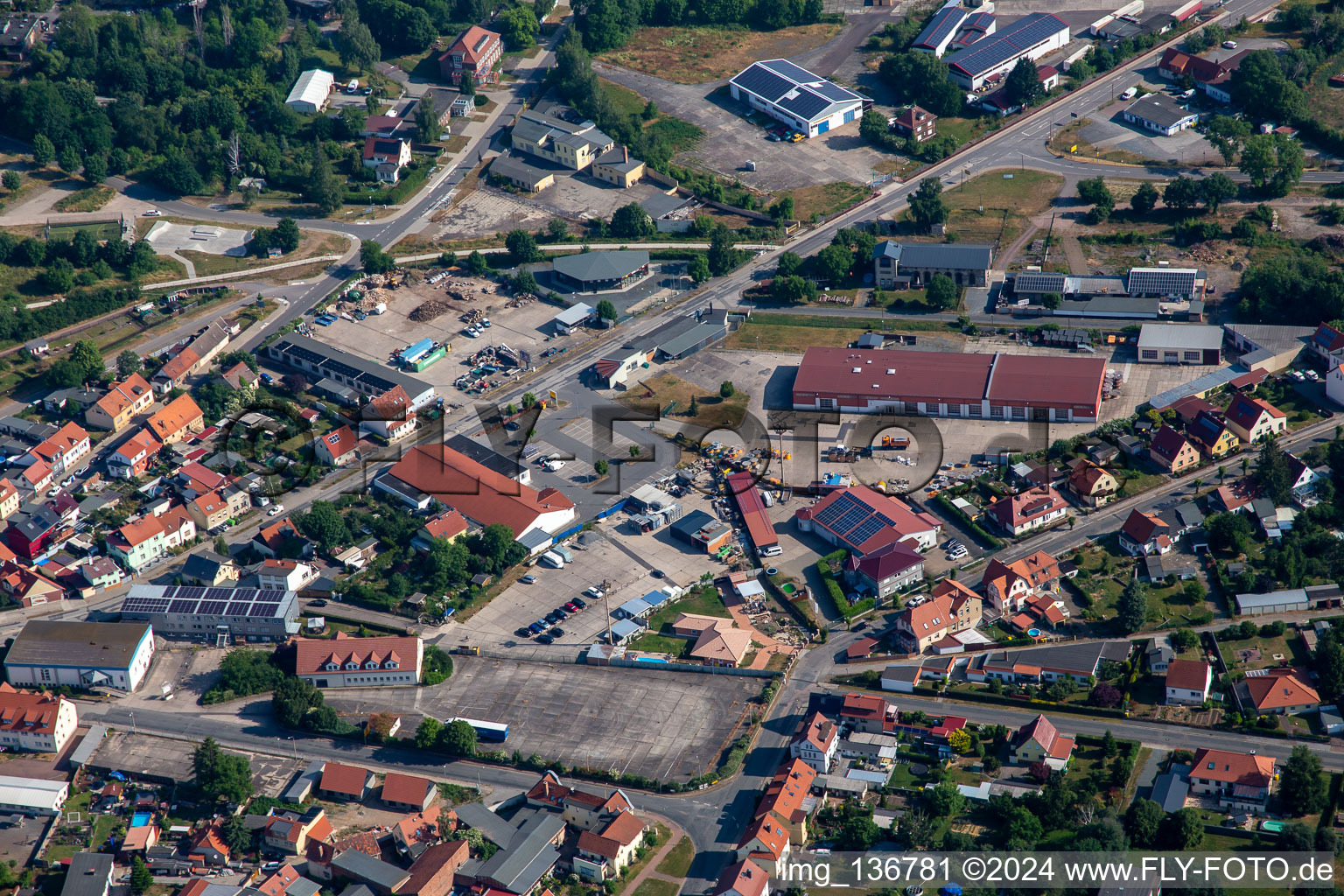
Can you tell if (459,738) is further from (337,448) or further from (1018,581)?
(1018,581)

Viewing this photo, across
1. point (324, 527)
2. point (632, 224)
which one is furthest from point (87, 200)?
point (324, 527)

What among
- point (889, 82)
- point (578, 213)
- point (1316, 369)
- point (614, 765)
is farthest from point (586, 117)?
point (614, 765)

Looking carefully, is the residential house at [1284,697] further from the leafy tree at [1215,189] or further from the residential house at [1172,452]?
the leafy tree at [1215,189]

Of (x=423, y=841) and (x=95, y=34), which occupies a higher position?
(x=95, y=34)

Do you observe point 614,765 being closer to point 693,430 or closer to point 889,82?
point 693,430

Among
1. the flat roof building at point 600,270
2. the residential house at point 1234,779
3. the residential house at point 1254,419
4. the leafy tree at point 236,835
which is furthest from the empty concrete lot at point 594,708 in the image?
the flat roof building at point 600,270

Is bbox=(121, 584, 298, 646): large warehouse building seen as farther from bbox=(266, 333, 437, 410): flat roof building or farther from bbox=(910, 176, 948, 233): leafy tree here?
bbox=(910, 176, 948, 233): leafy tree
